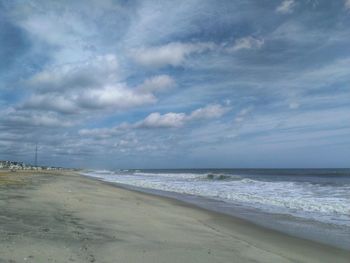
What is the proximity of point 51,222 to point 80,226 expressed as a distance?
89 cm

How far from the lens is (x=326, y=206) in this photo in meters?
18.3

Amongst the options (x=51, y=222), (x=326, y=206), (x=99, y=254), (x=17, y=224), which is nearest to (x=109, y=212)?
(x=51, y=222)

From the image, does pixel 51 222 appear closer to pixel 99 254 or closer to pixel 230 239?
pixel 99 254

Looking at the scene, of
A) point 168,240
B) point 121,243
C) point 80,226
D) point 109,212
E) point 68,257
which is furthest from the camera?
point 109,212

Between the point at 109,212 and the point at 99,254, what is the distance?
7.42 m

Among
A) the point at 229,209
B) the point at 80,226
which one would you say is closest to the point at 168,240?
the point at 80,226

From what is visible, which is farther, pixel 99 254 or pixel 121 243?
pixel 121 243

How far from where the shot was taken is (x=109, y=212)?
586 inches

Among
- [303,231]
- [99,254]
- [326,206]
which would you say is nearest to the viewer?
[99,254]

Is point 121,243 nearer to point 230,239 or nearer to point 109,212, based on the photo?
point 230,239

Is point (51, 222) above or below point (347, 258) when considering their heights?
above

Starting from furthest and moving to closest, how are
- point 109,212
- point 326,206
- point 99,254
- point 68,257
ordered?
point 326,206
point 109,212
point 99,254
point 68,257

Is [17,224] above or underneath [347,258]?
above

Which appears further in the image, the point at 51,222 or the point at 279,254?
the point at 51,222
